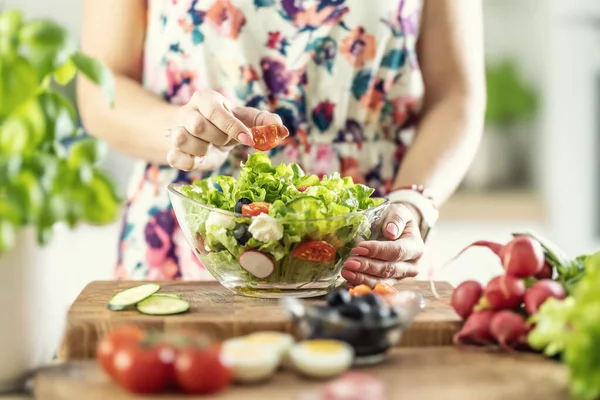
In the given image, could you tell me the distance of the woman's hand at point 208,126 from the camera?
1416mm

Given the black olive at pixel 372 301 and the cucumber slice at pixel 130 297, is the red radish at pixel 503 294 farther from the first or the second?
the cucumber slice at pixel 130 297

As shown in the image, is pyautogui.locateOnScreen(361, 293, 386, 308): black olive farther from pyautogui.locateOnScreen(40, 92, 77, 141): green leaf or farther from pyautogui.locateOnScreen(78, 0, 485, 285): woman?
pyautogui.locateOnScreen(78, 0, 485, 285): woman

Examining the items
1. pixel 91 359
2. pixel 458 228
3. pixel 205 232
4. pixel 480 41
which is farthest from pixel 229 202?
pixel 458 228

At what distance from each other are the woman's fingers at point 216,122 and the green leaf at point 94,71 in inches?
12.5

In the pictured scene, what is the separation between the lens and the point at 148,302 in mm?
1327

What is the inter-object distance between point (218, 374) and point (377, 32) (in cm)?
105

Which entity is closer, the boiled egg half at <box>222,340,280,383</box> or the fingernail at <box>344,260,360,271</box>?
the boiled egg half at <box>222,340,280,383</box>

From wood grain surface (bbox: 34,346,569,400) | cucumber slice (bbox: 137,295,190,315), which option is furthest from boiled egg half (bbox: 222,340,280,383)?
cucumber slice (bbox: 137,295,190,315)

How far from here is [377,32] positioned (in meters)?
1.82

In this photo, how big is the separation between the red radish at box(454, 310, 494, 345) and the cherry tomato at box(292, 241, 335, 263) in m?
0.26

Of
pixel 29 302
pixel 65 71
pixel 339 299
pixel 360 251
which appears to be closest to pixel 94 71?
pixel 65 71

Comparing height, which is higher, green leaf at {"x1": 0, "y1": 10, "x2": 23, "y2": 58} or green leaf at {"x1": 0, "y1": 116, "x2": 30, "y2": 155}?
green leaf at {"x1": 0, "y1": 10, "x2": 23, "y2": 58}

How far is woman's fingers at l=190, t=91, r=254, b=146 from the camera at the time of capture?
141 centimetres

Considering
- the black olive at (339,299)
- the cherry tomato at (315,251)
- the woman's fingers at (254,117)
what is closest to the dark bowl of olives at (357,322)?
the black olive at (339,299)
